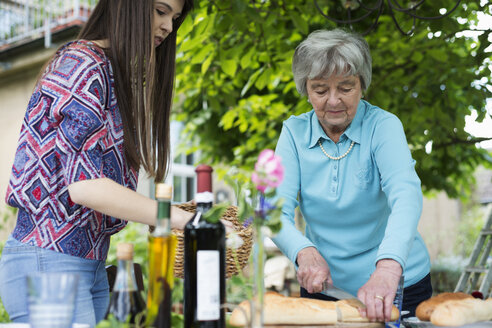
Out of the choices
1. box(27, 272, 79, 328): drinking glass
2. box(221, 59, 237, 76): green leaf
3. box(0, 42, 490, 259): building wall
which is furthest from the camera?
box(0, 42, 490, 259): building wall

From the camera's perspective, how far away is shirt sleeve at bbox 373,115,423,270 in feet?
4.73

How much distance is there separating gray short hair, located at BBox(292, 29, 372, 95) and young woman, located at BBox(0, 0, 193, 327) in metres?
0.49

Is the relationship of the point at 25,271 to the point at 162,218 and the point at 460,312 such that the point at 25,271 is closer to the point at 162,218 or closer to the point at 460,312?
the point at 162,218

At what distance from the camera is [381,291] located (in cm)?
129

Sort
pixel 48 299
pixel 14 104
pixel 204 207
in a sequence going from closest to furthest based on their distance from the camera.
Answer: pixel 48 299 → pixel 204 207 → pixel 14 104

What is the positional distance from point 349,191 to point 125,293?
0.95 meters

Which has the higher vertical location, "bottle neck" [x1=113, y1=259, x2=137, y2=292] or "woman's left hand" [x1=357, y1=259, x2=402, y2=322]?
"bottle neck" [x1=113, y1=259, x2=137, y2=292]

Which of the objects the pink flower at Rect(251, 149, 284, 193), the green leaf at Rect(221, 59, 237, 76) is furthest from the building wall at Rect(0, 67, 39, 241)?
the pink flower at Rect(251, 149, 284, 193)

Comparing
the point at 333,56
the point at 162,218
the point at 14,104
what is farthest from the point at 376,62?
the point at 14,104

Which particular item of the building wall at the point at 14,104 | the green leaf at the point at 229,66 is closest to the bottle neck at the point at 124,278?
the green leaf at the point at 229,66

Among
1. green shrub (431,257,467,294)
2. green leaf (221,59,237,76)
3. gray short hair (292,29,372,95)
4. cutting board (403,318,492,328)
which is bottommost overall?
green shrub (431,257,467,294)

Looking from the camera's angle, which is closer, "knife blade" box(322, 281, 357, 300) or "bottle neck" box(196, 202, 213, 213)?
"bottle neck" box(196, 202, 213, 213)

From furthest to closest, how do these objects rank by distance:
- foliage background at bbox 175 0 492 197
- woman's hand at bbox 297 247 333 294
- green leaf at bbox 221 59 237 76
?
green leaf at bbox 221 59 237 76 < foliage background at bbox 175 0 492 197 < woman's hand at bbox 297 247 333 294

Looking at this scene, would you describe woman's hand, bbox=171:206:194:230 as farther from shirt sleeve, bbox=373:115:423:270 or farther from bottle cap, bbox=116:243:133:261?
shirt sleeve, bbox=373:115:423:270
